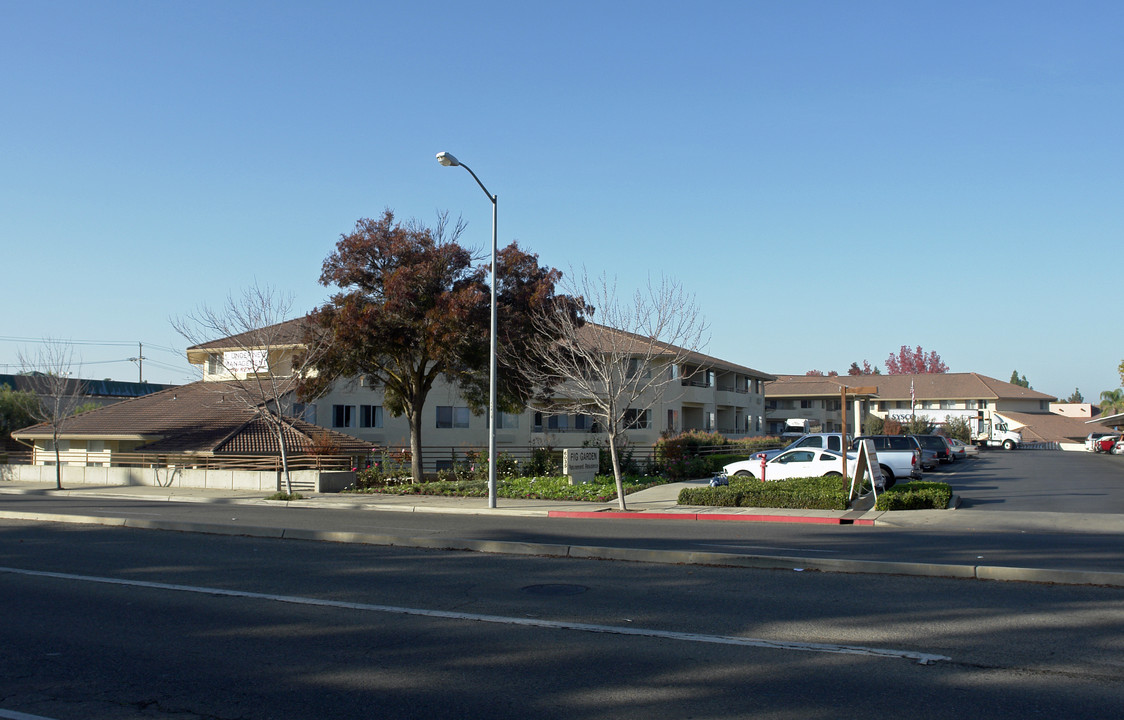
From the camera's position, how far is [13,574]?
37.8 ft

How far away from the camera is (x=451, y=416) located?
4516 centimetres

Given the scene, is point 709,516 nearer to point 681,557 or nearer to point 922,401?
point 681,557

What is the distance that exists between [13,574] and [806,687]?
34.3 ft

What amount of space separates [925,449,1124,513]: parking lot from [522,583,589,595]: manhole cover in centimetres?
1382

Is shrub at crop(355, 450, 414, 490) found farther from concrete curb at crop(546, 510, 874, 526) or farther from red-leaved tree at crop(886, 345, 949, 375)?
red-leaved tree at crop(886, 345, 949, 375)

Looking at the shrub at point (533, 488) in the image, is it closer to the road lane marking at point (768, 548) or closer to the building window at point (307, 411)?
the road lane marking at point (768, 548)

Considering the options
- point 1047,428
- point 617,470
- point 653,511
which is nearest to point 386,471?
point 617,470

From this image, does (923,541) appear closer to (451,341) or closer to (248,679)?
(248,679)

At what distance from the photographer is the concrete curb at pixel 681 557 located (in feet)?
34.3

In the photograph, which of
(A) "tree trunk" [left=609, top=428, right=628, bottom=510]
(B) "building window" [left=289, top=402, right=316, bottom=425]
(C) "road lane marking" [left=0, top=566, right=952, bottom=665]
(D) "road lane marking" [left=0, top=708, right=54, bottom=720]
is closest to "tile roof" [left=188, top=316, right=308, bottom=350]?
(B) "building window" [left=289, top=402, right=316, bottom=425]

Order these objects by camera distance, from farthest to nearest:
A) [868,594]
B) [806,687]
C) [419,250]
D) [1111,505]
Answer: [419,250] → [1111,505] → [868,594] → [806,687]

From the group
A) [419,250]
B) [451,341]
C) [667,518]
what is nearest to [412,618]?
[667,518]

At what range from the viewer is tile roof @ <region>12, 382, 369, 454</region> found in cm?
3409

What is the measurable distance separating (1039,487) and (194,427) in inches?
1278
